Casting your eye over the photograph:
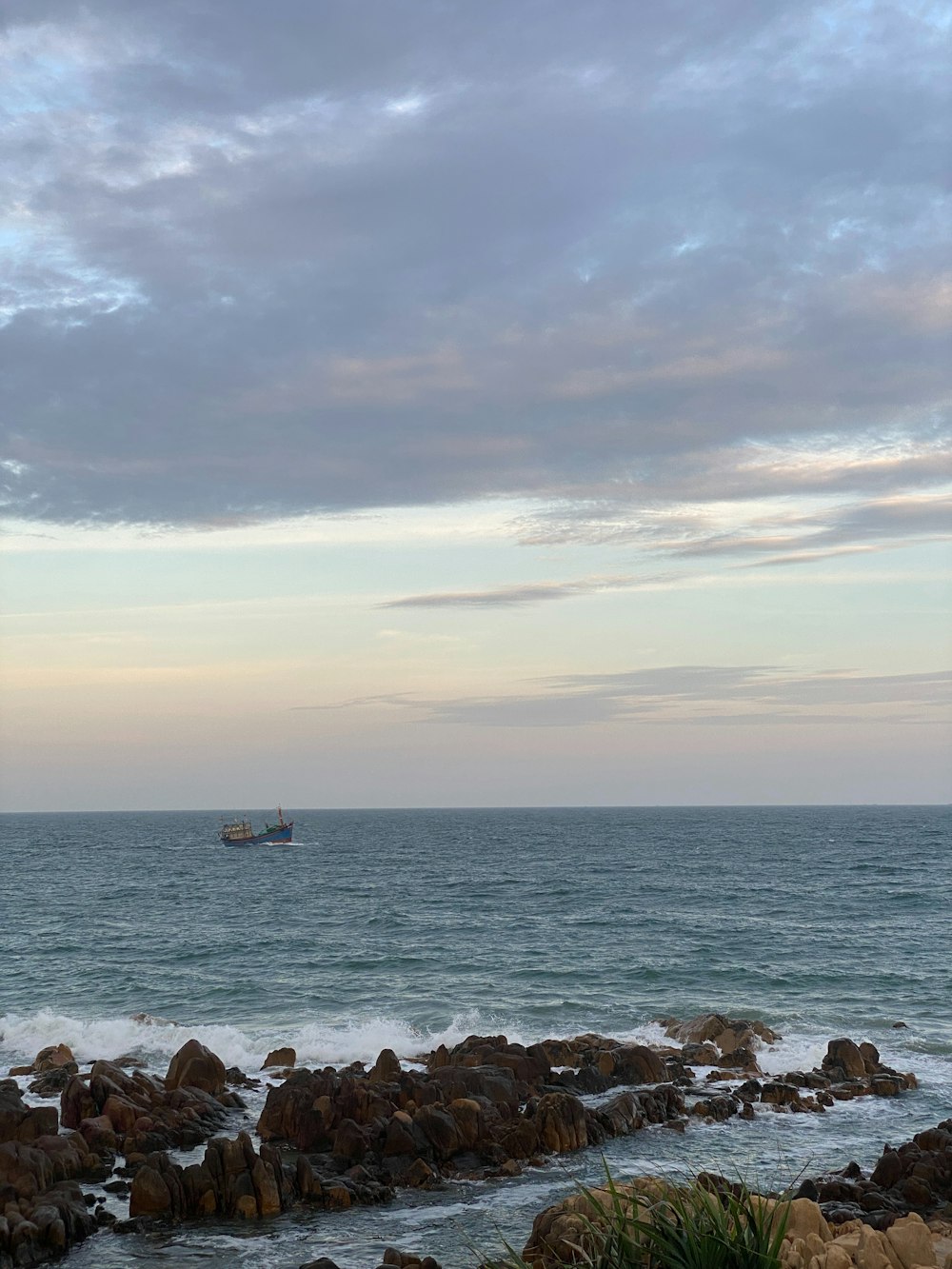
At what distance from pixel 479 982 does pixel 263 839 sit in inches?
4268

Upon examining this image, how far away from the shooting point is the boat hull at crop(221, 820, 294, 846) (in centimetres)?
14512

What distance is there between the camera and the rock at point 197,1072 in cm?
2673

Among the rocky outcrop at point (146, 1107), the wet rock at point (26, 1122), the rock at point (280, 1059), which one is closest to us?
the wet rock at point (26, 1122)

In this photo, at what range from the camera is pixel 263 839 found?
14612 cm

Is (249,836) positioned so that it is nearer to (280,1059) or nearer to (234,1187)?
(280,1059)

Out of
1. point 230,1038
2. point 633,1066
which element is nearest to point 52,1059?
point 230,1038

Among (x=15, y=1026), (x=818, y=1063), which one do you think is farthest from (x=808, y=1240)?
(x=15, y=1026)

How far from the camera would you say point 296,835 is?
183 m

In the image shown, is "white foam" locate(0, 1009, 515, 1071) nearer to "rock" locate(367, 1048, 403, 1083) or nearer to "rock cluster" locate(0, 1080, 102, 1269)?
"rock" locate(367, 1048, 403, 1083)

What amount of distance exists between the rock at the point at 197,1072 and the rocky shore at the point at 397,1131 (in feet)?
0.16

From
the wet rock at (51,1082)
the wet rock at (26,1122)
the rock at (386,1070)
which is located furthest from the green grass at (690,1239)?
the wet rock at (51,1082)

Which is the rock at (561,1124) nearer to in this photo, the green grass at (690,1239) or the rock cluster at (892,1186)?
the rock cluster at (892,1186)

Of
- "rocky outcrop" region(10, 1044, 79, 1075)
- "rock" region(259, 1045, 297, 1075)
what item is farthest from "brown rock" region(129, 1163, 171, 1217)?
"rock" region(259, 1045, 297, 1075)

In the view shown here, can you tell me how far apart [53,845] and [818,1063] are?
144600 mm
